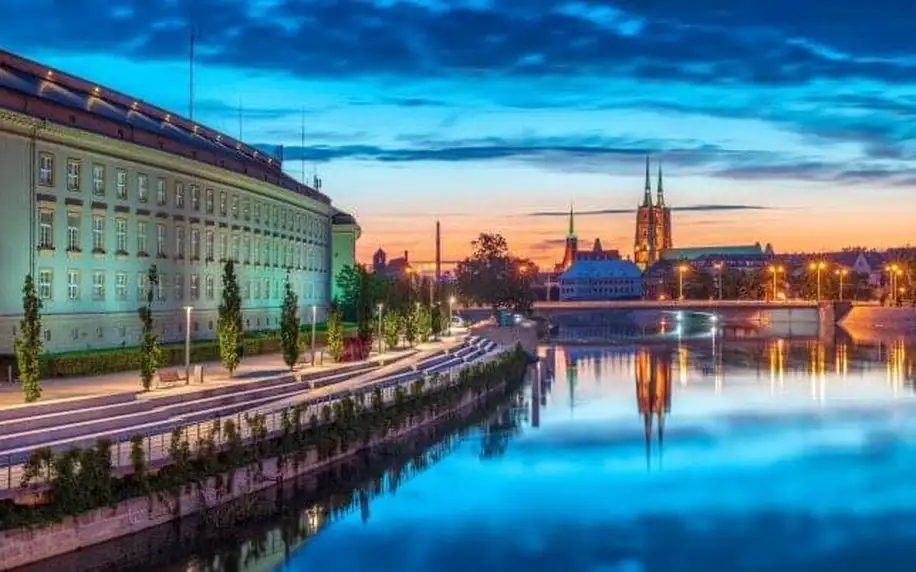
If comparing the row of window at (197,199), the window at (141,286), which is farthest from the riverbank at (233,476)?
the row of window at (197,199)

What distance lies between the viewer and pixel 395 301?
258ft

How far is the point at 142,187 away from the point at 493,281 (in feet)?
312

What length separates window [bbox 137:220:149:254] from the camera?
173 feet

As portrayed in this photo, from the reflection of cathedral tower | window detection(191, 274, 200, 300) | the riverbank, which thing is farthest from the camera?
window detection(191, 274, 200, 300)

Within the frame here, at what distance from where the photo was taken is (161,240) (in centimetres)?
5528

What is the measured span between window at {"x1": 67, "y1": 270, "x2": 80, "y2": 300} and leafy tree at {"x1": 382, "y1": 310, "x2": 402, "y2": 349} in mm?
25941

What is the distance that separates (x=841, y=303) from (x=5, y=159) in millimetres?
120656

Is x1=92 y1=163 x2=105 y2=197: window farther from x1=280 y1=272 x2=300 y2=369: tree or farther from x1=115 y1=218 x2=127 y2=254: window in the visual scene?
x1=280 y1=272 x2=300 y2=369: tree

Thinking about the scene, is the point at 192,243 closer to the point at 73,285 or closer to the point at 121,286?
the point at 121,286

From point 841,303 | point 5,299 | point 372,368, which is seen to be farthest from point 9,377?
point 841,303

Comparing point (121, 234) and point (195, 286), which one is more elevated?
point (121, 234)

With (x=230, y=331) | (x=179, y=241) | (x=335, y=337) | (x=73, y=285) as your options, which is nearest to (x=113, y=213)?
(x=73, y=285)

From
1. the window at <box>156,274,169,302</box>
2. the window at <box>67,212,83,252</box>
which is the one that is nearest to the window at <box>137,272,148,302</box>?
the window at <box>156,274,169,302</box>

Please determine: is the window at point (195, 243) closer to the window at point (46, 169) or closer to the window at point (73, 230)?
the window at point (73, 230)
